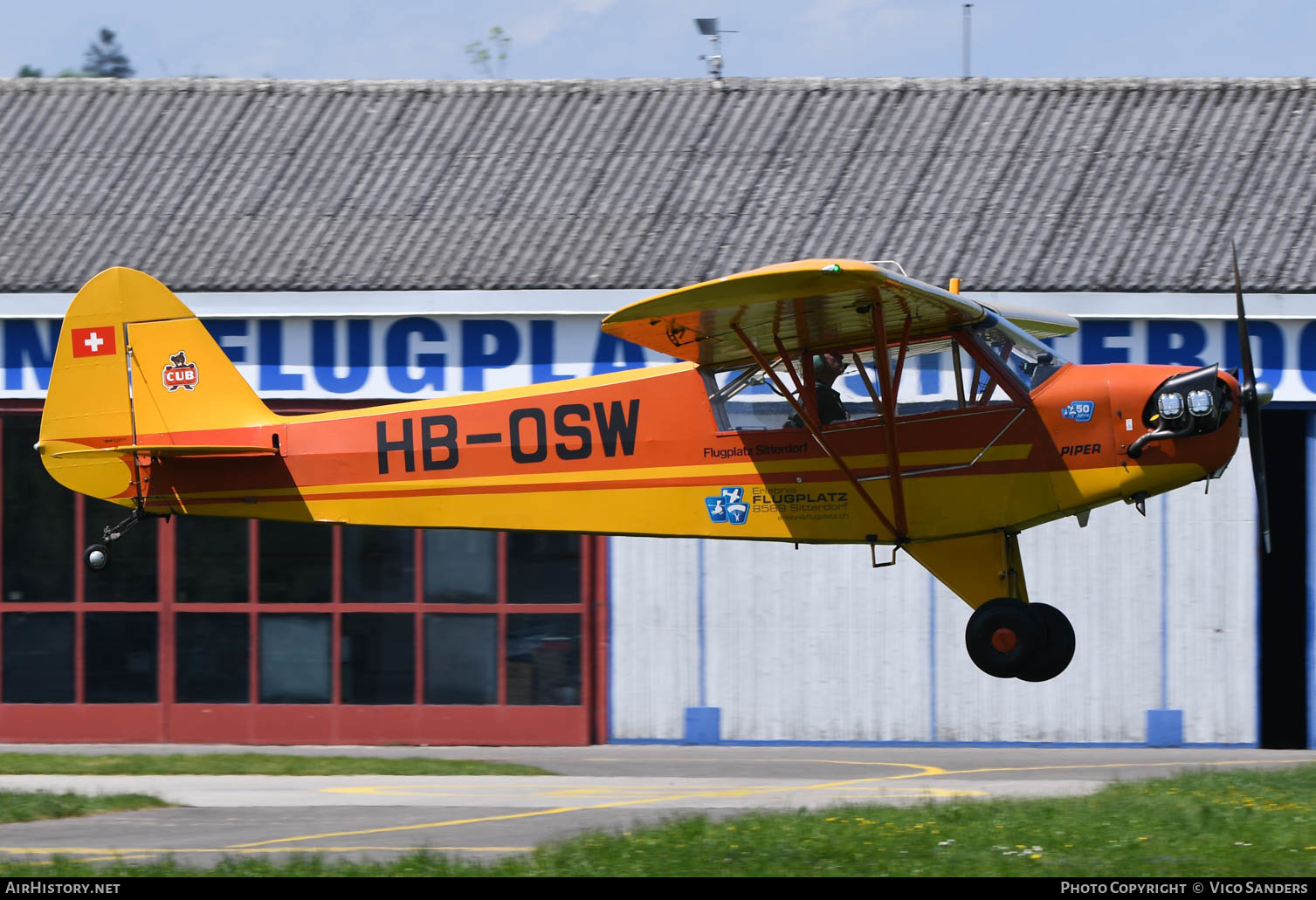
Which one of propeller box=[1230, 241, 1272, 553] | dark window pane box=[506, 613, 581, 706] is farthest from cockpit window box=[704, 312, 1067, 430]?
dark window pane box=[506, 613, 581, 706]

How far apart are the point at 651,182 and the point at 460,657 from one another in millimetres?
6619

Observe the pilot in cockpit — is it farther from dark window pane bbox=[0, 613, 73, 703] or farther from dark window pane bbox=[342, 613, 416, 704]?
dark window pane bbox=[0, 613, 73, 703]

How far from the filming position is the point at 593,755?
19031 mm

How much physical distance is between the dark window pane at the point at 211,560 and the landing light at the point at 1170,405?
12881mm

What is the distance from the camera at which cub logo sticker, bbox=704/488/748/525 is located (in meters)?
11.4

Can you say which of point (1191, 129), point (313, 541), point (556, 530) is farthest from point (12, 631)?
point (1191, 129)

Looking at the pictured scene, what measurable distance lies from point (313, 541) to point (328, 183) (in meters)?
4.93

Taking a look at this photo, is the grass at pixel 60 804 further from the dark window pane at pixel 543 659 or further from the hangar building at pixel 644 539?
the dark window pane at pixel 543 659

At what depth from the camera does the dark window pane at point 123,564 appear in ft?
65.9

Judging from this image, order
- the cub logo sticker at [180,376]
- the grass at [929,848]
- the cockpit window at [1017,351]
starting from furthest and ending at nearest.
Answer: the cub logo sticker at [180,376]
the cockpit window at [1017,351]
the grass at [929,848]

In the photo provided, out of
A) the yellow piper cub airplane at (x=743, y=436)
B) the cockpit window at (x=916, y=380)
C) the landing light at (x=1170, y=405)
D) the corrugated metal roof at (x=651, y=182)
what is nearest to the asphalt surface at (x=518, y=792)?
the yellow piper cub airplane at (x=743, y=436)

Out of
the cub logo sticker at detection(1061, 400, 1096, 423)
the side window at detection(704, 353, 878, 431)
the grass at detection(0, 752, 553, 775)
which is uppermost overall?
the side window at detection(704, 353, 878, 431)

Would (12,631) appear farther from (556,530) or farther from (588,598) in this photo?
(556,530)

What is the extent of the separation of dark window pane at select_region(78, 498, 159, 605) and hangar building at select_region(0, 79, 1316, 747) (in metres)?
0.04
